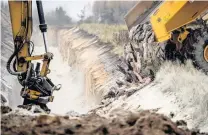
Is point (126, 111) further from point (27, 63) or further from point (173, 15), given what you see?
point (173, 15)

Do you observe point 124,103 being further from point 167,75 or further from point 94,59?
point 94,59

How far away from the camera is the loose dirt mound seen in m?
6.62

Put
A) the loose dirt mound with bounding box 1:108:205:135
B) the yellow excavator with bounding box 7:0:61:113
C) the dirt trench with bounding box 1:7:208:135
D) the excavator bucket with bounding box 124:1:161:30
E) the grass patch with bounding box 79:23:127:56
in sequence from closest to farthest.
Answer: the loose dirt mound with bounding box 1:108:205:135 → the dirt trench with bounding box 1:7:208:135 → the yellow excavator with bounding box 7:0:61:113 → the excavator bucket with bounding box 124:1:161:30 → the grass patch with bounding box 79:23:127:56

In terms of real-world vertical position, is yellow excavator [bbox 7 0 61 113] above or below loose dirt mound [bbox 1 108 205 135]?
above

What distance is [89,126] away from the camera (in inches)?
271

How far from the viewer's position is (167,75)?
11.0m

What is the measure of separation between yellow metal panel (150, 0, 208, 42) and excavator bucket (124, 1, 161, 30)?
1.25 m

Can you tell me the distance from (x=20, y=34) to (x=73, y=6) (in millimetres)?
29813

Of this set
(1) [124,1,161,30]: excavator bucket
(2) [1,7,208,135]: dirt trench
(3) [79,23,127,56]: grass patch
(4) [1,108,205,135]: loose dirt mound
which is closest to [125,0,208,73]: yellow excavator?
(1) [124,1,161,30]: excavator bucket

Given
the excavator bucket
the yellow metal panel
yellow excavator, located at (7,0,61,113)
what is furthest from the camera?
the excavator bucket

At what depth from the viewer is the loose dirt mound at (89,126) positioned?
261 inches

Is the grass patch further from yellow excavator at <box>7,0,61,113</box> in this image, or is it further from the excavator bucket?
yellow excavator at <box>7,0,61,113</box>

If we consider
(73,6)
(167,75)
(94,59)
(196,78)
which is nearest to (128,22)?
(167,75)

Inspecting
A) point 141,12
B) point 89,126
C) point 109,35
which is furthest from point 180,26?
point 109,35
